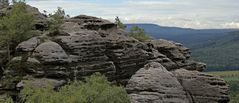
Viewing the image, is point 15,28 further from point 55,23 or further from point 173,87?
point 173,87

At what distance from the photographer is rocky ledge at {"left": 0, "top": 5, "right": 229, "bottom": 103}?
67250 mm

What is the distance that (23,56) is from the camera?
69500mm

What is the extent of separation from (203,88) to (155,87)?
11062mm

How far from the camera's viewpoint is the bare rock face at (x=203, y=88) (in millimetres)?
74688

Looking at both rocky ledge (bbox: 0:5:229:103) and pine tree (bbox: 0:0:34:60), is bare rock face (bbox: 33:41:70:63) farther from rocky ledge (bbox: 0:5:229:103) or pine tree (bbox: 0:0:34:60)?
pine tree (bbox: 0:0:34:60)

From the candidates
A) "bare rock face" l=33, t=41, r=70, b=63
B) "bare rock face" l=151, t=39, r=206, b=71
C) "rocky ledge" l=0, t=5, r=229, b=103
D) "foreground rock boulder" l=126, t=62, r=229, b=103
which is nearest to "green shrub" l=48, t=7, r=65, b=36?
"rocky ledge" l=0, t=5, r=229, b=103

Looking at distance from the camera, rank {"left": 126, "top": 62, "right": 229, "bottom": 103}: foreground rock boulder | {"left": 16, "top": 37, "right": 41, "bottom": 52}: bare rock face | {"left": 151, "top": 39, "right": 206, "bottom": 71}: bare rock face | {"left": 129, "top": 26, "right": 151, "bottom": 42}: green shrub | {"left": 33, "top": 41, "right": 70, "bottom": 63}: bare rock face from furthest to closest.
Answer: {"left": 129, "top": 26, "right": 151, "bottom": 42}: green shrub < {"left": 151, "top": 39, "right": 206, "bottom": 71}: bare rock face < {"left": 16, "top": 37, "right": 41, "bottom": 52}: bare rock face < {"left": 126, "top": 62, "right": 229, "bottom": 103}: foreground rock boulder < {"left": 33, "top": 41, "right": 70, "bottom": 63}: bare rock face

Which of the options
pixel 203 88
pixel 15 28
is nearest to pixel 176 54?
pixel 203 88

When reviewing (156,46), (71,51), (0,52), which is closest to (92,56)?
(71,51)

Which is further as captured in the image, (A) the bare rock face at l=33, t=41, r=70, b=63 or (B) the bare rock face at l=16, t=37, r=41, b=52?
(B) the bare rock face at l=16, t=37, r=41, b=52

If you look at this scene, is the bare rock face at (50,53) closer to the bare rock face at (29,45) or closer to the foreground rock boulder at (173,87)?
the bare rock face at (29,45)

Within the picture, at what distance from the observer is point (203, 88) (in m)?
75.1

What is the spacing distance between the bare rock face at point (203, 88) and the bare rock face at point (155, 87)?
245 cm

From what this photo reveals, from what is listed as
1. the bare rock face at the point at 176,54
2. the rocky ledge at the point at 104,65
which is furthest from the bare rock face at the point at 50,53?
the bare rock face at the point at 176,54
